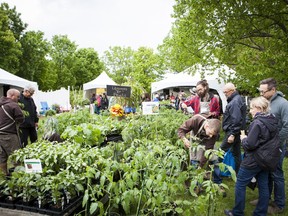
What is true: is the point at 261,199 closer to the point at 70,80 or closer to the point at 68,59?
the point at 70,80

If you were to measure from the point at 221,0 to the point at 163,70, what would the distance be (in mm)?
31210

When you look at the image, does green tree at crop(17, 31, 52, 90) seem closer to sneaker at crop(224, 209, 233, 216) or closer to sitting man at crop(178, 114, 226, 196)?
sitting man at crop(178, 114, 226, 196)

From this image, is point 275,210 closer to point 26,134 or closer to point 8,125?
point 8,125

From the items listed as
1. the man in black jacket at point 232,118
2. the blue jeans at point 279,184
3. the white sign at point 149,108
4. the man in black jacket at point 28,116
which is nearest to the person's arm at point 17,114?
the man in black jacket at point 28,116

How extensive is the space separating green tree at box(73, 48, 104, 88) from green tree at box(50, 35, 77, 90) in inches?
32.0

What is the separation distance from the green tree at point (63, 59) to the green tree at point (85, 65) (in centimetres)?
81

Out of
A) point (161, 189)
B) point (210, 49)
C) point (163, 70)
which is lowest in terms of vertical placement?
point (161, 189)

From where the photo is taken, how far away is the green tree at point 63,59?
36.4 meters

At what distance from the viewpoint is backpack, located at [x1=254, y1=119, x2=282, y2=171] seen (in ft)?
7.89

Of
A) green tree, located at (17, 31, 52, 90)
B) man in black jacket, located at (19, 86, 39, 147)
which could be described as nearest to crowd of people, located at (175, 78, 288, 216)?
man in black jacket, located at (19, 86, 39, 147)

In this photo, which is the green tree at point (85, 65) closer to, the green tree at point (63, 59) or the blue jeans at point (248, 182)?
the green tree at point (63, 59)

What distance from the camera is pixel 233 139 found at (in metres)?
3.34

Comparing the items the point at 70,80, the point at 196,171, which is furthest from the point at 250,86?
the point at 70,80

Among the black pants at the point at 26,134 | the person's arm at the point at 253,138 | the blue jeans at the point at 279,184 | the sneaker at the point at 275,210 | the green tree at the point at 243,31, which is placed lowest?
the sneaker at the point at 275,210
